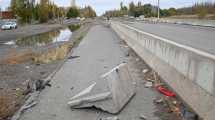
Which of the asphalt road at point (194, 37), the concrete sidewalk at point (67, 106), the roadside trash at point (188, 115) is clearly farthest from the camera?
the asphalt road at point (194, 37)

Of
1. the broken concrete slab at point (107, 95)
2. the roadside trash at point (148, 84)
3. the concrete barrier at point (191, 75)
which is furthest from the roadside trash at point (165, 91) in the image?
the broken concrete slab at point (107, 95)

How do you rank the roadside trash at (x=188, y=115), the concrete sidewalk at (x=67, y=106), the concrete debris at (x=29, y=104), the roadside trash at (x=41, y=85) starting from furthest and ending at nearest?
the roadside trash at (x=41, y=85) < the concrete debris at (x=29, y=104) < the concrete sidewalk at (x=67, y=106) < the roadside trash at (x=188, y=115)

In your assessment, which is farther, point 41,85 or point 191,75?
point 41,85

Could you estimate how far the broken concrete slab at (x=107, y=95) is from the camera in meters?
6.55

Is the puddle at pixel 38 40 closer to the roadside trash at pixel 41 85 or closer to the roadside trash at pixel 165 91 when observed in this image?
the roadside trash at pixel 41 85

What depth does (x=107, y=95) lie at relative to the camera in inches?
259

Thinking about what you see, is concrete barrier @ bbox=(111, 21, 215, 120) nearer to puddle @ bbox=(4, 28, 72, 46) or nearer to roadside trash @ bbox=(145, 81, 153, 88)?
roadside trash @ bbox=(145, 81, 153, 88)

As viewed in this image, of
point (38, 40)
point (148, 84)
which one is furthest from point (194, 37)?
point (38, 40)

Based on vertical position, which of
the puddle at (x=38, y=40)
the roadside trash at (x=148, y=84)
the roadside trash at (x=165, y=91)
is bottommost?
the roadside trash at (x=148, y=84)

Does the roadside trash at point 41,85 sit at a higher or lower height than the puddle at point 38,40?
lower

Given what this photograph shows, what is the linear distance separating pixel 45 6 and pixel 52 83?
106 m

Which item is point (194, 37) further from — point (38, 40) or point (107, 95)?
point (38, 40)

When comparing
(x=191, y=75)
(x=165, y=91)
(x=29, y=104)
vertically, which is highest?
(x=191, y=75)

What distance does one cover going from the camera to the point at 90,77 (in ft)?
35.6
